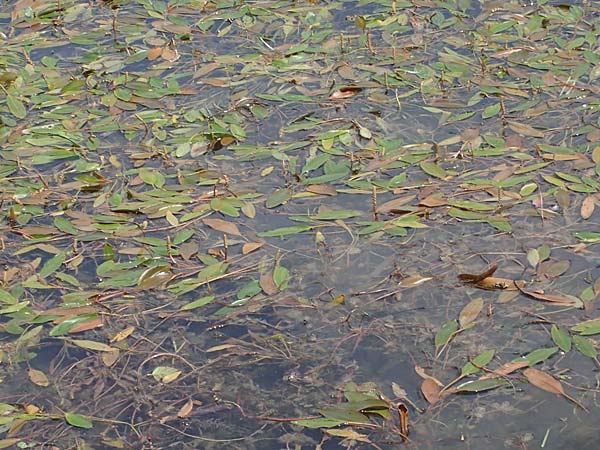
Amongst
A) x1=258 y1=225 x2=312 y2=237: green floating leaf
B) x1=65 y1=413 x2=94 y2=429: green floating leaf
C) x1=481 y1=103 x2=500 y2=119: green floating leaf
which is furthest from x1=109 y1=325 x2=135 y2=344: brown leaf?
x1=481 y1=103 x2=500 y2=119: green floating leaf

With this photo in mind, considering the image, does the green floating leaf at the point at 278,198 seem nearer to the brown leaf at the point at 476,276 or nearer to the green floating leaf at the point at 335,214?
the green floating leaf at the point at 335,214

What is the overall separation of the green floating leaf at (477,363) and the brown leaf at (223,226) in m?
0.88

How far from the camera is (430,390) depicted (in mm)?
2316

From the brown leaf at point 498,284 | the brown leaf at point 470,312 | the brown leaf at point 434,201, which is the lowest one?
the brown leaf at point 470,312

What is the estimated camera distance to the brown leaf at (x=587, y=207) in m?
2.83

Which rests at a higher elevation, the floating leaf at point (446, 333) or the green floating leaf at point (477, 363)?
the floating leaf at point (446, 333)

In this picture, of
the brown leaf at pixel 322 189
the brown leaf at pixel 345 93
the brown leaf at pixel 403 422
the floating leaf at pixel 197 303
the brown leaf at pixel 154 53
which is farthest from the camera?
the brown leaf at pixel 154 53

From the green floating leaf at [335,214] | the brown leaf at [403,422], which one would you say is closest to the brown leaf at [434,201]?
the green floating leaf at [335,214]

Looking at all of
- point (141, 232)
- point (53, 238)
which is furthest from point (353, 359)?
point (53, 238)

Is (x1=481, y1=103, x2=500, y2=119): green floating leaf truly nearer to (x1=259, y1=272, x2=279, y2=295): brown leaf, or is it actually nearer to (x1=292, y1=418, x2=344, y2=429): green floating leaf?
(x1=259, y1=272, x2=279, y2=295): brown leaf

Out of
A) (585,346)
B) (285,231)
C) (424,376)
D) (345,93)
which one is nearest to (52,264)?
(285,231)

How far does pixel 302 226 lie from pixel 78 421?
3.10 ft

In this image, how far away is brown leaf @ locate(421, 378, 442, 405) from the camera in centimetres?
229

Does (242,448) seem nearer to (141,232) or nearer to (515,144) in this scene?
(141,232)
